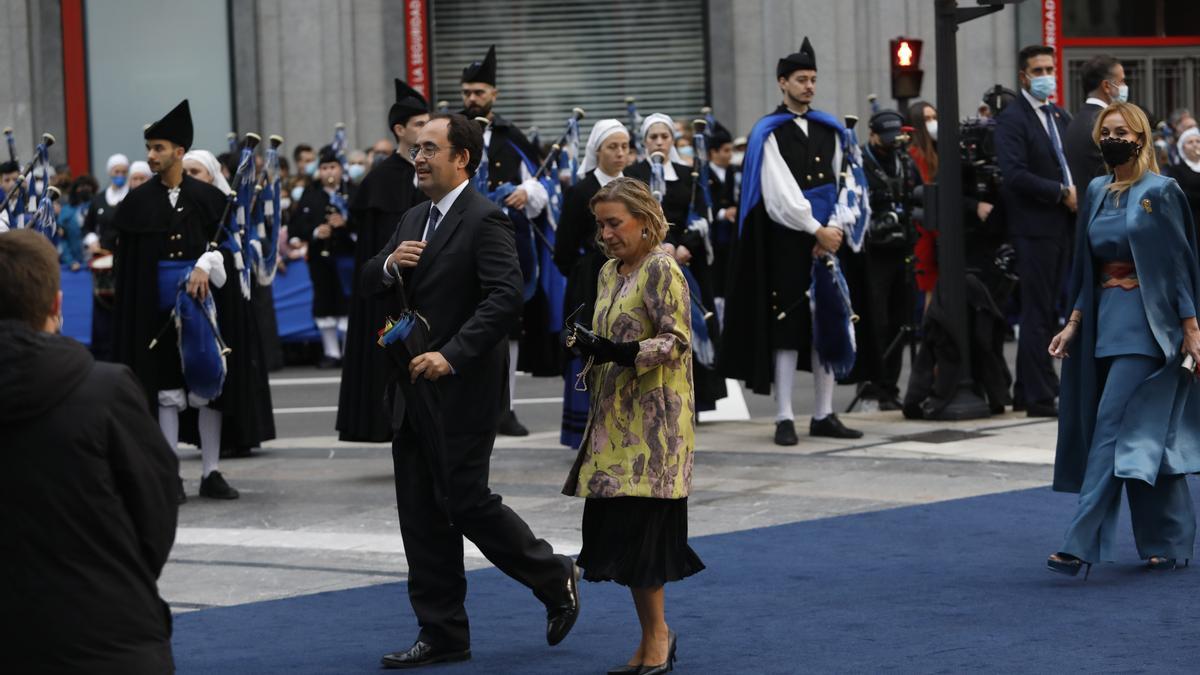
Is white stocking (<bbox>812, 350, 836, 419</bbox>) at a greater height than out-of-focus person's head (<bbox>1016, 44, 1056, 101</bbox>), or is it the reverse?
out-of-focus person's head (<bbox>1016, 44, 1056, 101</bbox>)

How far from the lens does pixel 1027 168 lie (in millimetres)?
13023

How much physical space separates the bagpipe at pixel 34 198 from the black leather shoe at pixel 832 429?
4.65 m

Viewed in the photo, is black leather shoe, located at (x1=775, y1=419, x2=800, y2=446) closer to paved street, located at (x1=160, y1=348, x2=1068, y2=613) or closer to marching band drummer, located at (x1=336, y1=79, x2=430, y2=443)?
paved street, located at (x1=160, y1=348, x2=1068, y2=613)

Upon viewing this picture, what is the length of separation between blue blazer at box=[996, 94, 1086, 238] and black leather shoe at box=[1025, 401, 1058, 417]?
42.5 inches

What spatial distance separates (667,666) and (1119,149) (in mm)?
3016

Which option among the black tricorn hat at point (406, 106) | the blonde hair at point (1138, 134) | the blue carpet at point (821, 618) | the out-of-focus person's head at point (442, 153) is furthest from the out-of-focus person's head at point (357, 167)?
the out-of-focus person's head at point (442, 153)

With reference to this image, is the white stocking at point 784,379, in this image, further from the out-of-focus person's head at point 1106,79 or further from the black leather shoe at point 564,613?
the black leather shoe at point 564,613

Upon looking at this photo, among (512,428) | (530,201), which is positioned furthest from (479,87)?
(512,428)

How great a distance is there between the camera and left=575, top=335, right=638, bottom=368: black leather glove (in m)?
6.65

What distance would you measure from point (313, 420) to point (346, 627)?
25.1 ft

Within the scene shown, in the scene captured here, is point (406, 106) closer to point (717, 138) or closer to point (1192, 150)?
point (1192, 150)

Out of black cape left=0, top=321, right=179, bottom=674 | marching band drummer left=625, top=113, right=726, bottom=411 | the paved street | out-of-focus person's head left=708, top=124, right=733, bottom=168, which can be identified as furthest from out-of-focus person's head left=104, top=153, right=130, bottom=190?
black cape left=0, top=321, right=179, bottom=674

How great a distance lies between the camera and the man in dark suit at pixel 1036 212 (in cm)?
1301

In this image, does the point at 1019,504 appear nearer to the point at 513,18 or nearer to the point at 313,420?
the point at 313,420
